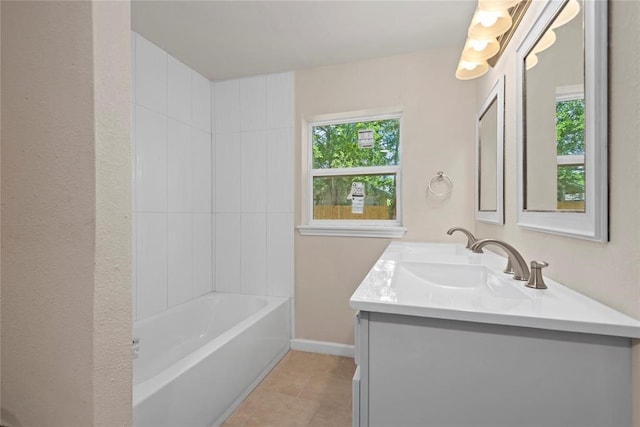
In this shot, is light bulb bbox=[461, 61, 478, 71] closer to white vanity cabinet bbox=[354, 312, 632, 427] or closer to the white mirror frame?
the white mirror frame

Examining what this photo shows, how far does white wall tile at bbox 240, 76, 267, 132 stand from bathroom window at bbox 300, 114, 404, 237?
0.44m

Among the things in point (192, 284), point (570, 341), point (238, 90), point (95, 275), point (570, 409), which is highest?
point (238, 90)

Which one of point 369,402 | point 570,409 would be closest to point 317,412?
point 369,402

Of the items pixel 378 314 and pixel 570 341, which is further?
pixel 378 314

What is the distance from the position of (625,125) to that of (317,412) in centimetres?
183

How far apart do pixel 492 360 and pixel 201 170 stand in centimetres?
248

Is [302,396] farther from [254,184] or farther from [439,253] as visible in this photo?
[254,184]

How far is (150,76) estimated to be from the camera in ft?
6.97

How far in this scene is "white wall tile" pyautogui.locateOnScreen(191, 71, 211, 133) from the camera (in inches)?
99.6

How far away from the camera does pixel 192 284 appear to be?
254 centimetres

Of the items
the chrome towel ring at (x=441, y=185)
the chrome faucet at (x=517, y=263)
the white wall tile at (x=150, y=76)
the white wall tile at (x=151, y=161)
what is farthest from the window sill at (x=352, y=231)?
the white wall tile at (x=150, y=76)

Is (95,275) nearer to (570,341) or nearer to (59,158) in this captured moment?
(59,158)

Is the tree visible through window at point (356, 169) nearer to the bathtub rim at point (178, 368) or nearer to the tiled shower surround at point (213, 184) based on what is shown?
the tiled shower surround at point (213, 184)

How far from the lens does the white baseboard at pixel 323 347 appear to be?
2.39 metres
